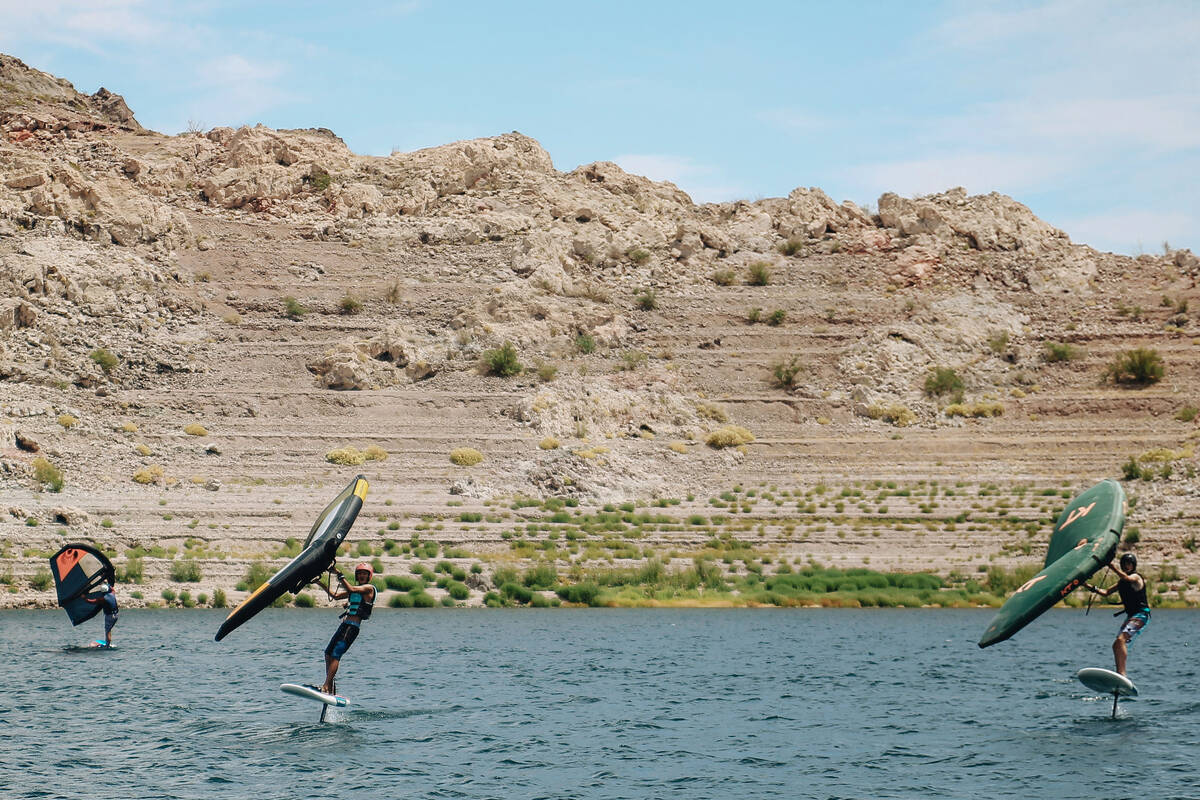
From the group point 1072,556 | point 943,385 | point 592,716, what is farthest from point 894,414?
point 1072,556

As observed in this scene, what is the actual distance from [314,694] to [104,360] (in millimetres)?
37216

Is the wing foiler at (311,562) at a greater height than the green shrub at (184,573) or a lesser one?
greater

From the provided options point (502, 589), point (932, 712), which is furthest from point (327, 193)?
point (932, 712)

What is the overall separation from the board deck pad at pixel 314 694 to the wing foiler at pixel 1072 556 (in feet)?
25.4

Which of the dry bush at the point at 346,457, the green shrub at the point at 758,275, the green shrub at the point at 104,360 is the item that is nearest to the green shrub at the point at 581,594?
the dry bush at the point at 346,457

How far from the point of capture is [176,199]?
62750 millimetres

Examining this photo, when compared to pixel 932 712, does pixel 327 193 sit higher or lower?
higher

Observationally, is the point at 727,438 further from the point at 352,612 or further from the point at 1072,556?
the point at 1072,556

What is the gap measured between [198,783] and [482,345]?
134 ft

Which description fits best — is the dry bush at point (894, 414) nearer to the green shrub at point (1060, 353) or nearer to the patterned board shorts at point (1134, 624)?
the green shrub at point (1060, 353)

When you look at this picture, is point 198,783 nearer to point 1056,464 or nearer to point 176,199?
point 1056,464

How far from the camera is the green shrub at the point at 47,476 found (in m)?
39.6

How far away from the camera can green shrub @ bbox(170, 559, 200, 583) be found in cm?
3344

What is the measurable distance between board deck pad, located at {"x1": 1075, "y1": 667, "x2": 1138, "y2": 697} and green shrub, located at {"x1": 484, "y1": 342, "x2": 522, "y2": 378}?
1438 inches
